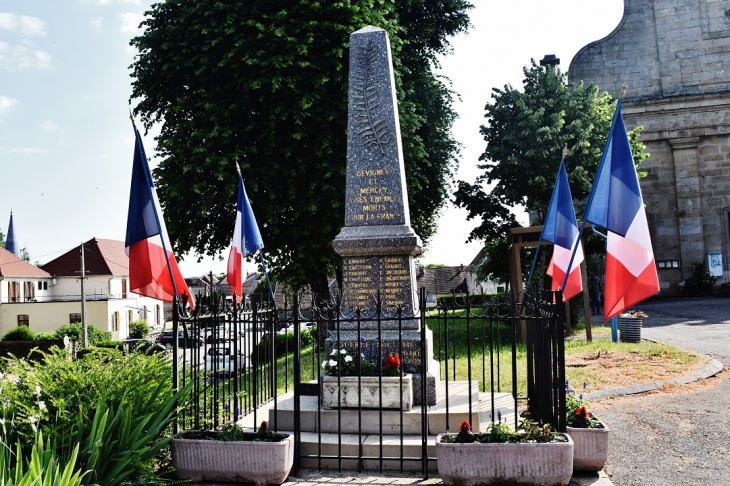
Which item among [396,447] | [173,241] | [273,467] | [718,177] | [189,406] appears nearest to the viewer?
[273,467]

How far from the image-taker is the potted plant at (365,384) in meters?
6.10

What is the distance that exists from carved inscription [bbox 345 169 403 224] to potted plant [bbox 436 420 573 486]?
339 centimetres

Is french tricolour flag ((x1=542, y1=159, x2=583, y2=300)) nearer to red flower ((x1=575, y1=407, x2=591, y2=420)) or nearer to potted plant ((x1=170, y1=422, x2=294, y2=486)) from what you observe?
red flower ((x1=575, y1=407, x2=591, y2=420))

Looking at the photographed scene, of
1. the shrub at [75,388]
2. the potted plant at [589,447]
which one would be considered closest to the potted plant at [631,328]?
the potted plant at [589,447]

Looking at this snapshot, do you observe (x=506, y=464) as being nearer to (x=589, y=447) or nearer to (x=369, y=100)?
(x=589, y=447)

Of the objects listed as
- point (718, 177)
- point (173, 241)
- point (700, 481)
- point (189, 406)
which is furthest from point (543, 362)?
point (718, 177)

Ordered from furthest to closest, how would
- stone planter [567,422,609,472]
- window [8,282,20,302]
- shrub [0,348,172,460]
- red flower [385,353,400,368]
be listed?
window [8,282,20,302], red flower [385,353,400,368], stone planter [567,422,609,472], shrub [0,348,172,460]

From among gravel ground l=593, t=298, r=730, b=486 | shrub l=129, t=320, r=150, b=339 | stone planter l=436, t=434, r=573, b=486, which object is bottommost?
shrub l=129, t=320, r=150, b=339

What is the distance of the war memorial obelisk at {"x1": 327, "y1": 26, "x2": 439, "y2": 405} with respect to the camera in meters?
7.04

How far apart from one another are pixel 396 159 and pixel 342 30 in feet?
26.8

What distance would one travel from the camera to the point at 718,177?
82.5 feet

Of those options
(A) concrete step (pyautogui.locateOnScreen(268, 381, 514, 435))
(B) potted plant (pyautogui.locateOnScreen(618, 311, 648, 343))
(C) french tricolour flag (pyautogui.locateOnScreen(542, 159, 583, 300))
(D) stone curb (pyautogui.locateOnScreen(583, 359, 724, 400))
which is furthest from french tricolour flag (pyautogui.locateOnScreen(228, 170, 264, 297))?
(B) potted plant (pyautogui.locateOnScreen(618, 311, 648, 343))

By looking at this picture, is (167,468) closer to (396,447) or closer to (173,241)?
(396,447)

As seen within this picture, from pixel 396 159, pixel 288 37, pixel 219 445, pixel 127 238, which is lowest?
pixel 219 445
